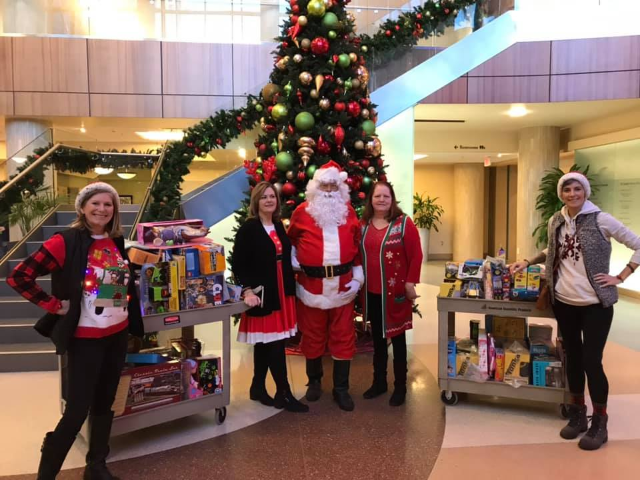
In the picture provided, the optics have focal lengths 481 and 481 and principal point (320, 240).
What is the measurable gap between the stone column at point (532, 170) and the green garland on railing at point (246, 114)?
3.88 meters

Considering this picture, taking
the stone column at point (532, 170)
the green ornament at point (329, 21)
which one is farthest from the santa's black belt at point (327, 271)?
the stone column at point (532, 170)

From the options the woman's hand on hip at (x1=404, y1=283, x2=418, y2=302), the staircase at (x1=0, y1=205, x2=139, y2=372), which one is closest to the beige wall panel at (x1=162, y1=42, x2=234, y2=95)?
the staircase at (x1=0, y1=205, x2=139, y2=372)

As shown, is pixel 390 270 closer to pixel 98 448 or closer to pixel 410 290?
pixel 410 290

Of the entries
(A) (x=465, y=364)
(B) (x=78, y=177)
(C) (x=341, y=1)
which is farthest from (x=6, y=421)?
(C) (x=341, y=1)

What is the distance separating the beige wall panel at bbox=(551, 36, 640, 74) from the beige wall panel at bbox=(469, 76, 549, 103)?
31 centimetres

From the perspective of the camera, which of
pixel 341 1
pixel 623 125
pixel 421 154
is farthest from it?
pixel 421 154

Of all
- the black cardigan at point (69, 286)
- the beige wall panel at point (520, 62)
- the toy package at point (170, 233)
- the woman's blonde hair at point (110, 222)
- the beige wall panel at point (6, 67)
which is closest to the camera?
the black cardigan at point (69, 286)

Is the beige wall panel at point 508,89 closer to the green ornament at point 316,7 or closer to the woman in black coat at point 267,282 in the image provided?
the green ornament at point 316,7

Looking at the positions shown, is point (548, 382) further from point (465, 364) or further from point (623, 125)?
point (623, 125)

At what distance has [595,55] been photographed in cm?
716

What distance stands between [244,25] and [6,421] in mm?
6937

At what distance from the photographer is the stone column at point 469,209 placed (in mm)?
12781

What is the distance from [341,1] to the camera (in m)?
4.46

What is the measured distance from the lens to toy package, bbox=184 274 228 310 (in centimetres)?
284
